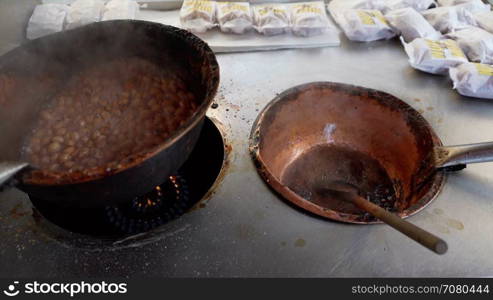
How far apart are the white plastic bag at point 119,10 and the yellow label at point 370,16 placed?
967 millimetres

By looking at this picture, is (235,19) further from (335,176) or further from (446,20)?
(446,20)

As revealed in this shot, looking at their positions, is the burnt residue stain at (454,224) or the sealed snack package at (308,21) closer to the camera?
the burnt residue stain at (454,224)

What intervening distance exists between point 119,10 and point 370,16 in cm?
106

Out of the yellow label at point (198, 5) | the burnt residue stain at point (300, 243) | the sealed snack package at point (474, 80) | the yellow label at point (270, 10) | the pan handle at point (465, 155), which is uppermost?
the yellow label at point (198, 5)

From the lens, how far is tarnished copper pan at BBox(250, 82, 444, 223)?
119 cm

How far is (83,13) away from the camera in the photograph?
1442 millimetres

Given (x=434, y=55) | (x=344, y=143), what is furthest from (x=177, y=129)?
A: (x=434, y=55)

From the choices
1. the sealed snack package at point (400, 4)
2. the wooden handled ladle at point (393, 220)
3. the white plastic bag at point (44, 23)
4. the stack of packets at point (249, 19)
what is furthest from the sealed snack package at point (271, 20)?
the white plastic bag at point (44, 23)

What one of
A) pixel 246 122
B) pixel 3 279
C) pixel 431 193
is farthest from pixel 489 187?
pixel 3 279

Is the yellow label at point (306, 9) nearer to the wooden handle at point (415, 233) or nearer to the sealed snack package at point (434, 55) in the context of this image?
the sealed snack package at point (434, 55)

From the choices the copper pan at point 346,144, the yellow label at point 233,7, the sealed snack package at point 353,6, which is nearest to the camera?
the copper pan at point 346,144

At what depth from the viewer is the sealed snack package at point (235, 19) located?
147cm

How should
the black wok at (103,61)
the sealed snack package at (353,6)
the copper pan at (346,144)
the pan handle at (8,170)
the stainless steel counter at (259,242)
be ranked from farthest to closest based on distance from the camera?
the sealed snack package at (353,6), the copper pan at (346,144), the stainless steel counter at (259,242), the black wok at (103,61), the pan handle at (8,170)

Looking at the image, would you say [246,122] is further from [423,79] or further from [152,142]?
[423,79]
